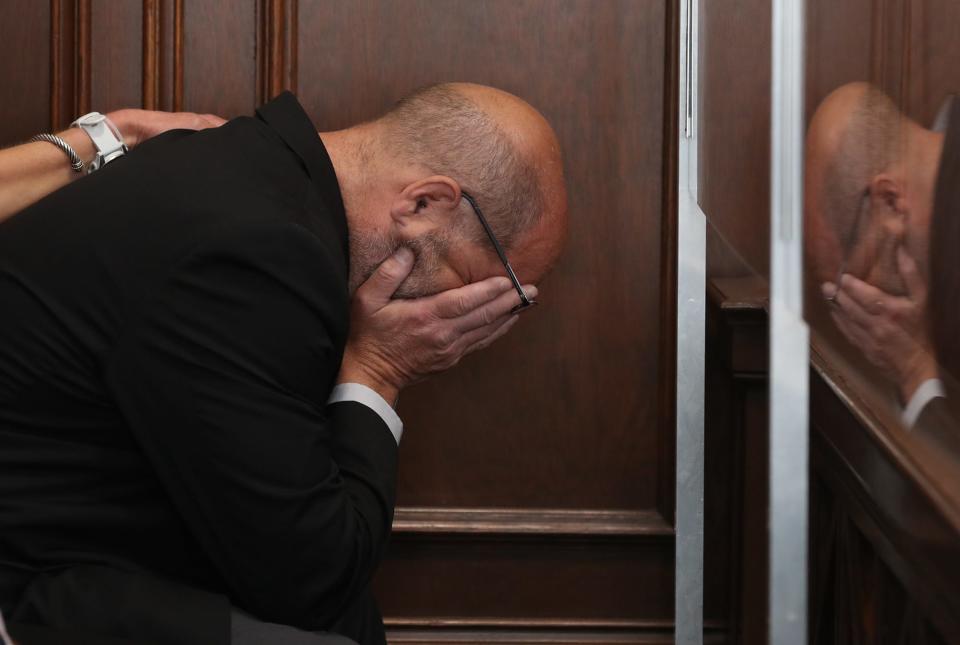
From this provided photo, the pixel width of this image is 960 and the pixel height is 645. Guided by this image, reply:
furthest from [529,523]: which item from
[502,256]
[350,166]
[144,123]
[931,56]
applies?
[931,56]

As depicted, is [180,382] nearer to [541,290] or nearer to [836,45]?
[836,45]

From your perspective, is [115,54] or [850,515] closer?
[850,515]

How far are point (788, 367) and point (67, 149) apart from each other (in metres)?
Answer: 0.91

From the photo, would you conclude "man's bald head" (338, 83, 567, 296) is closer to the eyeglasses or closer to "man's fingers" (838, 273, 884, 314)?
the eyeglasses

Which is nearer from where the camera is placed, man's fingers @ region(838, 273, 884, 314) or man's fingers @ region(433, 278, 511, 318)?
man's fingers @ region(838, 273, 884, 314)

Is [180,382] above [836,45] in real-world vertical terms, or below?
below

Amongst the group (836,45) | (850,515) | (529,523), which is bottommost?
(529,523)

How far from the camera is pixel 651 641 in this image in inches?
65.1

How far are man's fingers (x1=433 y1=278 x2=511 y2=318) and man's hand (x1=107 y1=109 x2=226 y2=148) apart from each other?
0.39 metres

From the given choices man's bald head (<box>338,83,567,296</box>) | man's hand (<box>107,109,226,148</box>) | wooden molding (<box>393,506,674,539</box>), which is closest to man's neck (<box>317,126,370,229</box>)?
man's bald head (<box>338,83,567,296</box>)

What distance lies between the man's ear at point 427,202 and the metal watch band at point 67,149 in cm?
39

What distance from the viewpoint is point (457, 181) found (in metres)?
1.17

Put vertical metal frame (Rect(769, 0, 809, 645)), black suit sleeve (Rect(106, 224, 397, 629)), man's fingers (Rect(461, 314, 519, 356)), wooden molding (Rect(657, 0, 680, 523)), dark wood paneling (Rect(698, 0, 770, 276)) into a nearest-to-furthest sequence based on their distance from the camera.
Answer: vertical metal frame (Rect(769, 0, 809, 645)) → dark wood paneling (Rect(698, 0, 770, 276)) → black suit sleeve (Rect(106, 224, 397, 629)) → man's fingers (Rect(461, 314, 519, 356)) → wooden molding (Rect(657, 0, 680, 523))

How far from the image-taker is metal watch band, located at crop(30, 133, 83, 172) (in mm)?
1244
